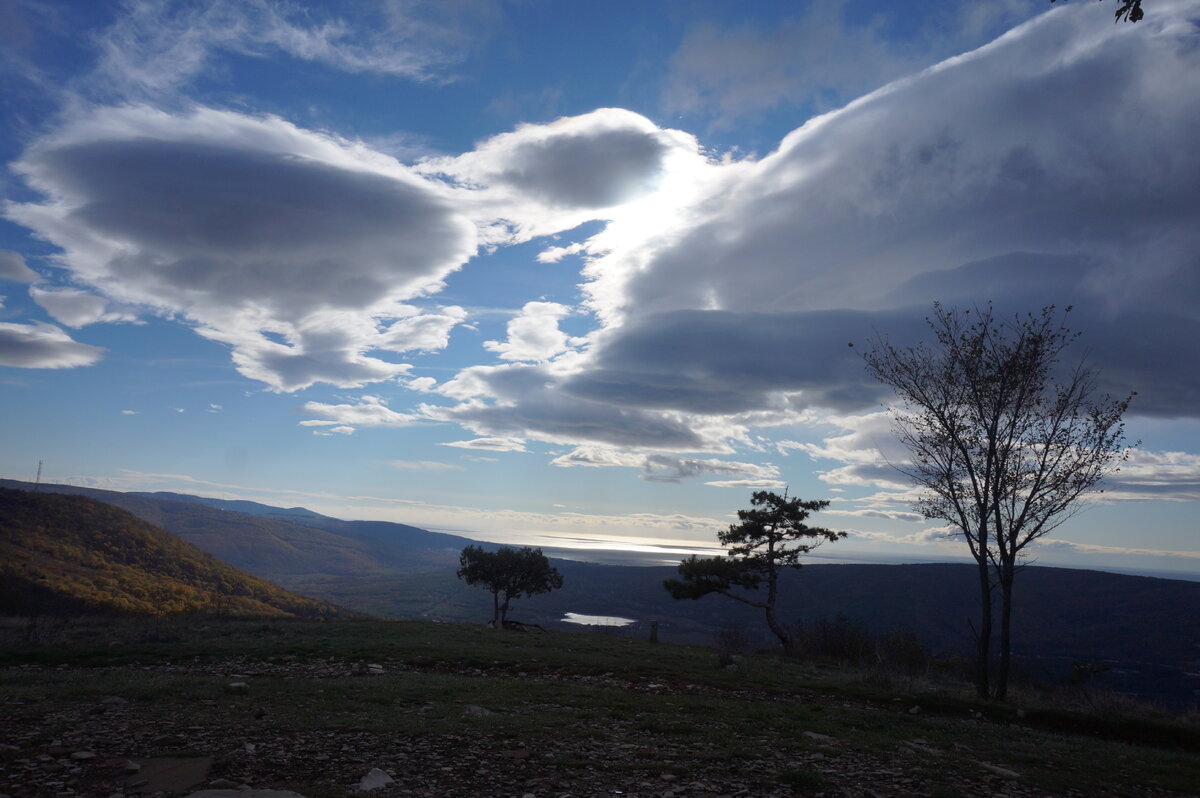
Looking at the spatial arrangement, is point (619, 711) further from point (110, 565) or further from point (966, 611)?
point (966, 611)

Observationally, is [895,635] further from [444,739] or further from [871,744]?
[444,739]

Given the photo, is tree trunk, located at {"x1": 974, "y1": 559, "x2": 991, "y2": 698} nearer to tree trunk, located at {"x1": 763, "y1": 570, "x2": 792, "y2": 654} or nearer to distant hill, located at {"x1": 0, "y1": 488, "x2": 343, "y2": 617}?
tree trunk, located at {"x1": 763, "y1": 570, "x2": 792, "y2": 654}

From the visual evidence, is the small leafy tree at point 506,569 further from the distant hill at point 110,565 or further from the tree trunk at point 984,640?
the tree trunk at point 984,640

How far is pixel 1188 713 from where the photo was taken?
1459 cm

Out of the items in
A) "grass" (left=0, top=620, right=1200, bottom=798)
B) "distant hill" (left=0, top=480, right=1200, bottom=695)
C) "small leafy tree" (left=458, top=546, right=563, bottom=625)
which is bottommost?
"distant hill" (left=0, top=480, right=1200, bottom=695)

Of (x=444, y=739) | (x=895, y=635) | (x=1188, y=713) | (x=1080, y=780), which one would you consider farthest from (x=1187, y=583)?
(x=444, y=739)

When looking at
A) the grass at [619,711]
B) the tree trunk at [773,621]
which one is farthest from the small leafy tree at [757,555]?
the grass at [619,711]

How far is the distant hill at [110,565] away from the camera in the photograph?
5816 centimetres

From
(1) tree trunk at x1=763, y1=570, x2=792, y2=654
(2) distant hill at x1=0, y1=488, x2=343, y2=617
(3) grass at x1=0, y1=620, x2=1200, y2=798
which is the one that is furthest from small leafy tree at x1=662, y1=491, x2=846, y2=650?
(2) distant hill at x1=0, y1=488, x2=343, y2=617

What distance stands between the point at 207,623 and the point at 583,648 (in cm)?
1492

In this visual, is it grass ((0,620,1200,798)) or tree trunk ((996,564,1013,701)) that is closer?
grass ((0,620,1200,798))

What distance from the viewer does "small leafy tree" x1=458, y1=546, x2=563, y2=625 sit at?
49156 millimetres

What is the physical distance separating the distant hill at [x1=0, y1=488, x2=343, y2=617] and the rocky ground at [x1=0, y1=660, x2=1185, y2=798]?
5418 centimetres

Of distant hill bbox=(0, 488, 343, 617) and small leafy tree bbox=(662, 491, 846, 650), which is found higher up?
small leafy tree bbox=(662, 491, 846, 650)
